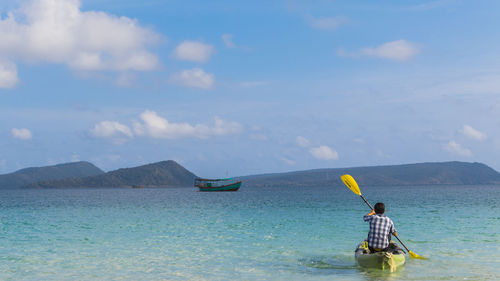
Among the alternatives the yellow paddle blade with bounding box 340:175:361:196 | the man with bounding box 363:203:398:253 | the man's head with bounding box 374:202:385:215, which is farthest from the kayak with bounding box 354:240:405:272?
the yellow paddle blade with bounding box 340:175:361:196

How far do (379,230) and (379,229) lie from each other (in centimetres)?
4

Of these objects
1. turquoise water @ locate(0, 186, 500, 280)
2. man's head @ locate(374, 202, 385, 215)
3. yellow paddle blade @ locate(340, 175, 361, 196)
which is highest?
yellow paddle blade @ locate(340, 175, 361, 196)

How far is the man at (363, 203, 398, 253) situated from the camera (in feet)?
56.6

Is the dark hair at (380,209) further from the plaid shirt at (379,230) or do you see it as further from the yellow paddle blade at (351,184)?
the yellow paddle blade at (351,184)

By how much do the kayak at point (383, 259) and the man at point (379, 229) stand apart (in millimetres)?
306

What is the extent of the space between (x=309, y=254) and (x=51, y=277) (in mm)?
11579

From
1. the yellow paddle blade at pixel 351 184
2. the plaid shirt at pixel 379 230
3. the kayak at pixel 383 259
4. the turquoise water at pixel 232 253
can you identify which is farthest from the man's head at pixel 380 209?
the yellow paddle blade at pixel 351 184

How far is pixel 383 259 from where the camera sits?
17.4 meters

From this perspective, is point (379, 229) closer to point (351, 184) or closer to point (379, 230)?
point (379, 230)

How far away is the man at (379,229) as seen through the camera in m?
17.2

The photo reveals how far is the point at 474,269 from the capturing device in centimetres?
1858

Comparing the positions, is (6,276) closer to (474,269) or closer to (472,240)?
(474,269)

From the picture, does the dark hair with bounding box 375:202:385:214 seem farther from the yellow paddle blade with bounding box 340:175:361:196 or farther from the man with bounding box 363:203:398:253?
the yellow paddle blade with bounding box 340:175:361:196

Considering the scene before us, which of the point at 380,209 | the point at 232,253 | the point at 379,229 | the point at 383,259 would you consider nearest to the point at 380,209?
the point at 380,209
